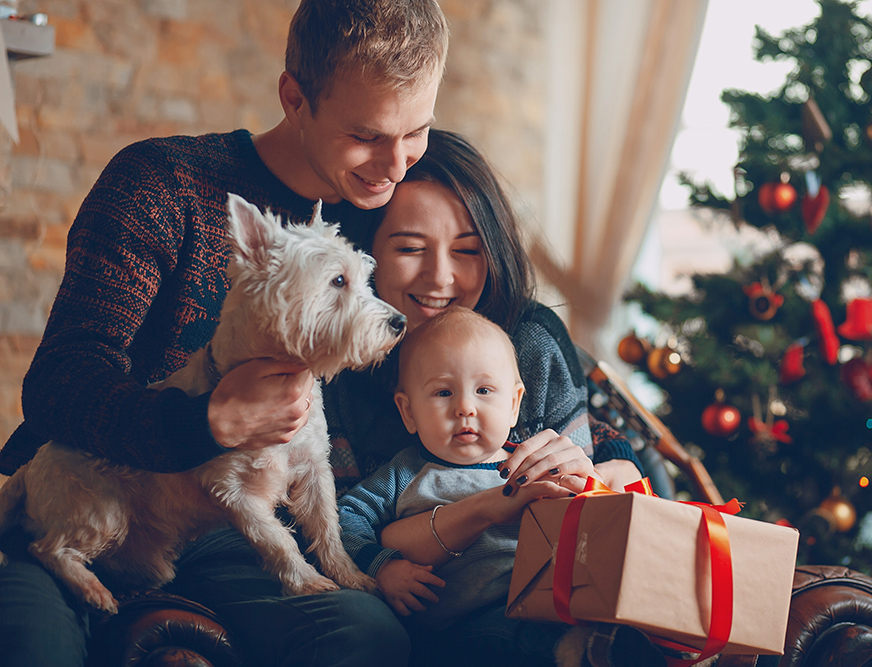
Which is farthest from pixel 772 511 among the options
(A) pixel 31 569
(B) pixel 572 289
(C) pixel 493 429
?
(A) pixel 31 569

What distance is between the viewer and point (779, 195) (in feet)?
8.30

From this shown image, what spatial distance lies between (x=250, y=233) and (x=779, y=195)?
6.85ft

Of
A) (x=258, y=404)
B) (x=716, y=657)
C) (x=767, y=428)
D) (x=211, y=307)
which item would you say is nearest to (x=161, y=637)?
(x=258, y=404)

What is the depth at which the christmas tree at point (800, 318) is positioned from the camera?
8.32ft

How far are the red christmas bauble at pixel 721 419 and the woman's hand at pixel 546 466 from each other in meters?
1.46

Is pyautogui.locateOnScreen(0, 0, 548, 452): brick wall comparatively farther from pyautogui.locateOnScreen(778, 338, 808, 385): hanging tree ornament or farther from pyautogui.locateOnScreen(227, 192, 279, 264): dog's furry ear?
pyautogui.locateOnScreen(227, 192, 279, 264): dog's furry ear

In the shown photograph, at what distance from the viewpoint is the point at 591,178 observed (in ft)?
12.9

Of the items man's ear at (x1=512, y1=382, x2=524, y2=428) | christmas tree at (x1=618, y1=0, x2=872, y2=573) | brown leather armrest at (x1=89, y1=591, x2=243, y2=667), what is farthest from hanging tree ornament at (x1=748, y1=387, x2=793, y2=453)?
brown leather armrest at (x1=89, y1=591, x2=243, y2=667)

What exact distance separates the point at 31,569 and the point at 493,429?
816mm

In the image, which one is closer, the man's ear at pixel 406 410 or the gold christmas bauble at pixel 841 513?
the man's ear at pixel 406 410

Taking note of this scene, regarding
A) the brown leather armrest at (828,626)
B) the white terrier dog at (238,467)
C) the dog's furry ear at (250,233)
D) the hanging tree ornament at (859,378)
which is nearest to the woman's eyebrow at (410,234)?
the white terrier dog at (238,467)

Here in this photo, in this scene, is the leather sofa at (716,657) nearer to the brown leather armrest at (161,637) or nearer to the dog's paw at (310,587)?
the brown leather armrest at (161,637)

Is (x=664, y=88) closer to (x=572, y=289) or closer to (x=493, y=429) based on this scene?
(x=572, y=289)

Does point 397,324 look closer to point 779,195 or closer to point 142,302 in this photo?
point 142,302
